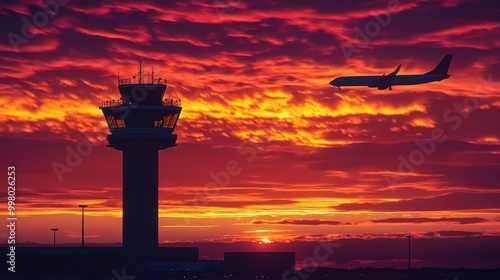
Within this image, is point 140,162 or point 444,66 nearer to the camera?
point 140,162

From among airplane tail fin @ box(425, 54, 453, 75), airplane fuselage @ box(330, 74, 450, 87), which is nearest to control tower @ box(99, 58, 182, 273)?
airplane fuselage @ box(330, 74, 450, 87)

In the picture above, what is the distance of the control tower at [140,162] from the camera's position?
134 m

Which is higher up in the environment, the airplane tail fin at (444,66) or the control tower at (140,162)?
the airplane tail fin at (444,66)

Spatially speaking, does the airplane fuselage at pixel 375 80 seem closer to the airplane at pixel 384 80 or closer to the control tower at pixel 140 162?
the airplane at pixel 384 80

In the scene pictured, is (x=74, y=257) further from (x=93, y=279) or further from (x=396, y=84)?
(x=396, y=84)

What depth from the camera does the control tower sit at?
13350 centimetres

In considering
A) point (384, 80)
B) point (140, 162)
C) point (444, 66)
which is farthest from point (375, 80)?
point (140, 162)

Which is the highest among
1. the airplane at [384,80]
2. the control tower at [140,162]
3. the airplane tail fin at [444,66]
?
the airplane tail fin at [444,66]

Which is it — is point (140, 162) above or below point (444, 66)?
below

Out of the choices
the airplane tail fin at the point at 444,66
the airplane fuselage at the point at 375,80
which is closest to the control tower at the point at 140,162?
the airplane fuselage at the point at 375,80

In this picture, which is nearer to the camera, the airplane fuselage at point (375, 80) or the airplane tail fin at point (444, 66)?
the airplane fuselage at point (375, 80)

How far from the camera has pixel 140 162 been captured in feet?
441

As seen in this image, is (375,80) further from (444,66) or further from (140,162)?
(140,162)

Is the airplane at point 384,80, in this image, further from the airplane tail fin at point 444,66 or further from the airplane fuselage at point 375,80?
the airplane tail fin at point 444,66
